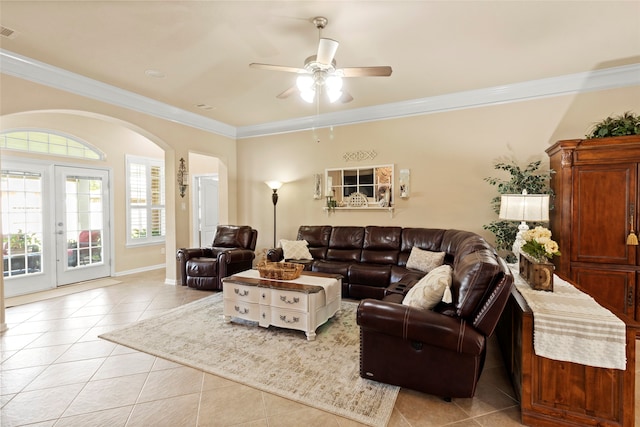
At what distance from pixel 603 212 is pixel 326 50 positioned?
3.30m

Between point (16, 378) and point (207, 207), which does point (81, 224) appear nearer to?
point (207, 207)

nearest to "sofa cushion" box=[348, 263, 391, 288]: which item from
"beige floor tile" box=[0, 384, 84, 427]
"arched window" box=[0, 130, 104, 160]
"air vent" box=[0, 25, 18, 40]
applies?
"beige floor tile" box=[0, 384, 84, 427]

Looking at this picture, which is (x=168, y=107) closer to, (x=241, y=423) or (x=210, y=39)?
(x=210, y=39)

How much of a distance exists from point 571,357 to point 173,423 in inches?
96.0

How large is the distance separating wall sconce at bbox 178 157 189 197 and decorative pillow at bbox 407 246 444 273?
156 inches

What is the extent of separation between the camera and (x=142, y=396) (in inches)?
85.5

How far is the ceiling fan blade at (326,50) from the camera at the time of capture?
232cm

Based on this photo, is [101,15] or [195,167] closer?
[101,15]

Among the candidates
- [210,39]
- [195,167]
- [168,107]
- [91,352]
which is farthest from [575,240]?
[195,167]

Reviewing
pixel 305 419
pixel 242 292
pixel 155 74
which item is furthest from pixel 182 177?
pixel 305 419

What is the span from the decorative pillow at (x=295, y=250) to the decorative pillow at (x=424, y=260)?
1599 mm

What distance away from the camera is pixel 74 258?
17.5 ft

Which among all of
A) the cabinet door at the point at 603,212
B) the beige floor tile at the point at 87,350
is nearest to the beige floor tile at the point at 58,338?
the beige floor tile at the point at 87,350

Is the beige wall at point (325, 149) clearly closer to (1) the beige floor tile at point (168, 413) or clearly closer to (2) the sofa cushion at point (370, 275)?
(2) the sofa cushion at point (370, 275)
